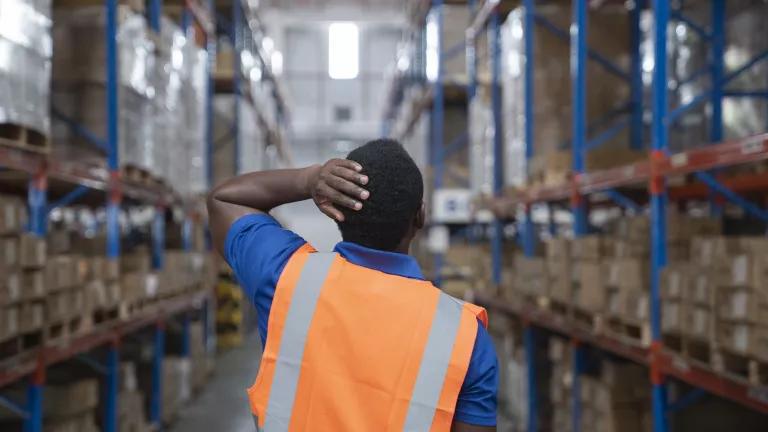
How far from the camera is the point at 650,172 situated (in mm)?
4531

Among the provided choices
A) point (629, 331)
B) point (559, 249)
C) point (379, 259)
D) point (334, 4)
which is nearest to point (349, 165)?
point (379, 259)

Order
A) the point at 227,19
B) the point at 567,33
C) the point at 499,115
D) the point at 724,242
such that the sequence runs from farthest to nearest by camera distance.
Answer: the point at 227,19 → the point at 499,115 → the point at 567,33 → the point at 724,242

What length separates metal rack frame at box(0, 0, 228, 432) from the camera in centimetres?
454

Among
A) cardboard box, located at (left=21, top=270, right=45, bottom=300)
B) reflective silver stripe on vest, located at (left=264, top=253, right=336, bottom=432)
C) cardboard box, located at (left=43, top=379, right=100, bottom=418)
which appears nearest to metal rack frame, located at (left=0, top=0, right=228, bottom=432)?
cardboard box, located at (left=43, top=379, right=100, bottom=418)

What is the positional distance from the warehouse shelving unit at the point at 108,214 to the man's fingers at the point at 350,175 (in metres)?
2.85

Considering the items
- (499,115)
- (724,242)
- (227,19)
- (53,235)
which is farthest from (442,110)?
(724,242)

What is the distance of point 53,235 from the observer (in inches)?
225

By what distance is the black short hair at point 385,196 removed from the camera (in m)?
1.73

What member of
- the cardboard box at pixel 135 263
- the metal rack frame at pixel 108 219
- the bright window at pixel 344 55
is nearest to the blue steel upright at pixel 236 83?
the metal rack frame at pixel 108 219

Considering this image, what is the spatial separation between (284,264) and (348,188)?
0.25m

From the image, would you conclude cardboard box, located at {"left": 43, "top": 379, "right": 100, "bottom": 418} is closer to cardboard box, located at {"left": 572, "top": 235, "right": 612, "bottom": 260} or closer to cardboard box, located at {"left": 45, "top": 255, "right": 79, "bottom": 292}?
cardboard box, located at {"left": 45, "top": 255, "right": 79, "bottom": 292}

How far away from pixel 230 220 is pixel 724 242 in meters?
2.72

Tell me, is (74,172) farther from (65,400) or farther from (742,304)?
(742,304)

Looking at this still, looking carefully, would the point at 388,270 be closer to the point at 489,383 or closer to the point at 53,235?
the point at 489,383
